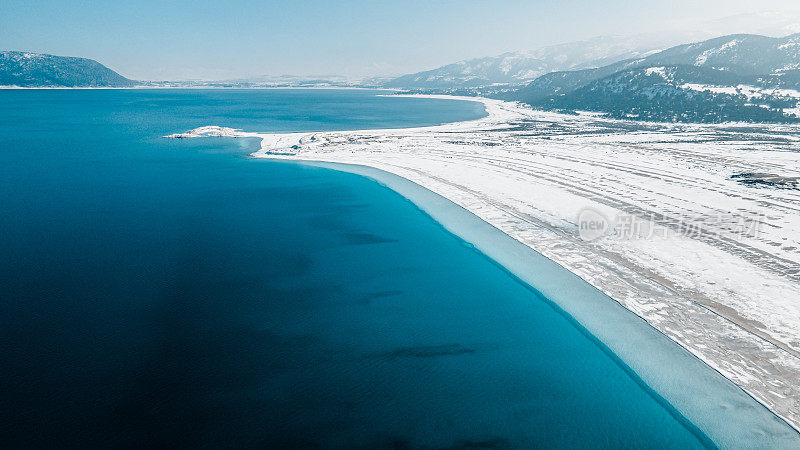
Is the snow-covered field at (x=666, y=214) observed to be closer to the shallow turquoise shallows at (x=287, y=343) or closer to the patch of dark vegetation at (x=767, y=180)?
the patch of dark vegetation at (x=767, y=180)

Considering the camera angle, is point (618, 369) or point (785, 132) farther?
point (785, 132)

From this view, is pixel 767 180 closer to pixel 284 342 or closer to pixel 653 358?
pixel 653 358

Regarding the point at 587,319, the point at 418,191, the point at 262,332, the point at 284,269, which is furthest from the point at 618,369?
the point at 418,191

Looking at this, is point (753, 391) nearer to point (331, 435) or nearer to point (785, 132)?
point (331, 435)
